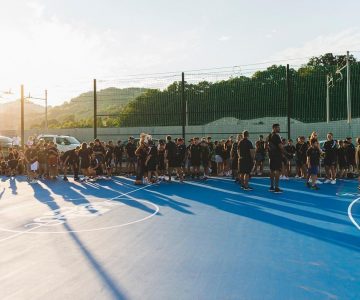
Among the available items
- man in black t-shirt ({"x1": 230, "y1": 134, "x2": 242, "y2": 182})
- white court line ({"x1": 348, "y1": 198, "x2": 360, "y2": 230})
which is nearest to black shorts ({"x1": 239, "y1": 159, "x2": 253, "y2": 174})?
man in black t-shirt ({"x1": 230, "y1": 134, "x2": 242, "y2": 182})

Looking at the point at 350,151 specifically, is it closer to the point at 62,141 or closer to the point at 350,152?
the point at 350,152

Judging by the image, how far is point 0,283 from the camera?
17.1 feet

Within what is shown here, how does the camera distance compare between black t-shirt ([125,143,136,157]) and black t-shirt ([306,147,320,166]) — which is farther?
black t-shirt ([125,143,136,157])

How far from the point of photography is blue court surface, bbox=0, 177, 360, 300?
16.3 feet

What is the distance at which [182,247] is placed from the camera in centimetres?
675

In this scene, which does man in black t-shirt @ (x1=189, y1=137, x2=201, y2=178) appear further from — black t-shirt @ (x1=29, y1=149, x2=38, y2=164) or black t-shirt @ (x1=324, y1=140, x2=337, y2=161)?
black t-shirt @ (x1=29, y1=149, x2=38, y2=164)

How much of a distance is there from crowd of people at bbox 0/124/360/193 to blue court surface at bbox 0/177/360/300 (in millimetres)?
1484

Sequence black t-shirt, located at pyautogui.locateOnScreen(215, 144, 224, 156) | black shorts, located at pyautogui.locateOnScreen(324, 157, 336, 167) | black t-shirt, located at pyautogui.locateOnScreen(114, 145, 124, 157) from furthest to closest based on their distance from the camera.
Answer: black t-shirt, located at pyautogui.locateOnScreen(114, 145, 124, 157), black t-shirt, located at pyautogui.locateOnScreen(215, 144, 224, 156), black shorts, located at pyautogui.locateOnScreen(324, 157, 336, 167)

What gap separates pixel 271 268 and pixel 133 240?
8.70 ft

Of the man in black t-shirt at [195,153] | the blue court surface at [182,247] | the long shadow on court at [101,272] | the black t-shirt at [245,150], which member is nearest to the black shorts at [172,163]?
the man in black t-shirt at [195,153]

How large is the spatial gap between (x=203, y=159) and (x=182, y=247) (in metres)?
10.5

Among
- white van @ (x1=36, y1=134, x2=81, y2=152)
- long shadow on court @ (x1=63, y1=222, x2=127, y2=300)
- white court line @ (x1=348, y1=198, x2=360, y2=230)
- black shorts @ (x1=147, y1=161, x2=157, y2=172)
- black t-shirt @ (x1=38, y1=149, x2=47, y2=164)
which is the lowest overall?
long shadow on court @ (x1=63, y1=222, x2=127, y2=300)

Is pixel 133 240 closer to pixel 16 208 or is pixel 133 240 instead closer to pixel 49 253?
pixel 49 253

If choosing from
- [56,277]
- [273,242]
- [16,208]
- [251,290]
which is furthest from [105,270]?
[16,208]
